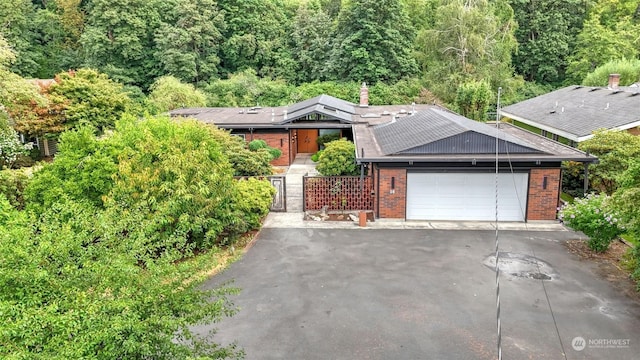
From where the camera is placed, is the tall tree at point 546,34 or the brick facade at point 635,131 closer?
the brick facade at point 635,131

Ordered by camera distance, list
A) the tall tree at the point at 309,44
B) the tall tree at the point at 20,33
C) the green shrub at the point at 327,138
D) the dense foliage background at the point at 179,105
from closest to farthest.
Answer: the dense foliage background at the point at 179,105
the green shrub at the point at 327,138
the tall tree at the point at 20,33
the tall tree at the point at 309,44

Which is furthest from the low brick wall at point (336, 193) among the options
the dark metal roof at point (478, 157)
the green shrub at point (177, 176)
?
the green shrub at point (177, 176)

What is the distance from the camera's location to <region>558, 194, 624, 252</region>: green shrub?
41.9 feet

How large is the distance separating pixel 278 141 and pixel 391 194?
11.4m

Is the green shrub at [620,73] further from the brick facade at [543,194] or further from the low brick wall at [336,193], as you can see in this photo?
the low brick wall at [336,193]

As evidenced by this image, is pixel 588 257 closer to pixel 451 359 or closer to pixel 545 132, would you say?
pixel 451 359

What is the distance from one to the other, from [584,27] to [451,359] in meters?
49.4

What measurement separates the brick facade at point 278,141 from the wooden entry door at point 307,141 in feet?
12.5

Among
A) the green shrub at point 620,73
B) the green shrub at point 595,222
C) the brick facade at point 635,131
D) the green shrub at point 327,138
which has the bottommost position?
the green shrub at point 595,222

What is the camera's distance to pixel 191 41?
46.6 m

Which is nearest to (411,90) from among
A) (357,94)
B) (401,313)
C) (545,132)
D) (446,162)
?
(357,94)

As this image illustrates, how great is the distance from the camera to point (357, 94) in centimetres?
4366

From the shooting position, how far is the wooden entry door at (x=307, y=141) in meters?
29.8

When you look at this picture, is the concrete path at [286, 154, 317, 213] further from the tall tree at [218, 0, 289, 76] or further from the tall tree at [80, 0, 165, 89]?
the tall tree at [80, 0, 165, 89]
